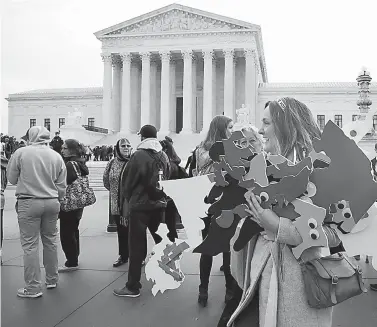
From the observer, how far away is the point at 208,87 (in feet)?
160

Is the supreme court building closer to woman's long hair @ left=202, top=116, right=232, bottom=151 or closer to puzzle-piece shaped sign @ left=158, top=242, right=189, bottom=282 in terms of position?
woman's long hair @ left=202, top=116, right=232, bottom=151

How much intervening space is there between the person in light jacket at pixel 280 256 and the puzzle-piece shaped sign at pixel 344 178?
14 cm

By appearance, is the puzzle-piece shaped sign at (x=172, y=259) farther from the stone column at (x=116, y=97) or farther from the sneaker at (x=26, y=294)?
the stone column at (x=116, y=97)

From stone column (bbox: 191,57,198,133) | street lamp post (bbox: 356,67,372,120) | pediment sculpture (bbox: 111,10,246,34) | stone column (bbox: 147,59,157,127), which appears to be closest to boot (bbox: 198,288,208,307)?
street lamp post (bbox: 356,67,372,120)

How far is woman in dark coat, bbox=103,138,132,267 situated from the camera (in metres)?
6.16

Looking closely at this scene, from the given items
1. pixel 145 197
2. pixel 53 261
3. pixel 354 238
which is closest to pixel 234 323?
pixel 354 238

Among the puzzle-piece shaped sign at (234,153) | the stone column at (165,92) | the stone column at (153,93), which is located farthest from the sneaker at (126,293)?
the stone column at (153,93)

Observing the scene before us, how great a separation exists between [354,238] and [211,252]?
1.92 ft

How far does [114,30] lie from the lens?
164 feet

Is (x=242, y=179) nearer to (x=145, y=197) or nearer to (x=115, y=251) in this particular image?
(x=145, y=197)

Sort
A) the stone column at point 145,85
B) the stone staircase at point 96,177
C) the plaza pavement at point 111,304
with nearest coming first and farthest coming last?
the plaza pavement at point 111,304 → the stone staircase at point 96,177 → the stone column at point 145,85

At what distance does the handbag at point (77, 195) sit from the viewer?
5648 millimetres

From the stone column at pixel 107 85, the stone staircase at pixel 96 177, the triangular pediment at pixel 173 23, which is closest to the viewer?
the stone staircase at pixel 96 177

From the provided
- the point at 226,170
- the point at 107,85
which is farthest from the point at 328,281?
the point at 107,85
